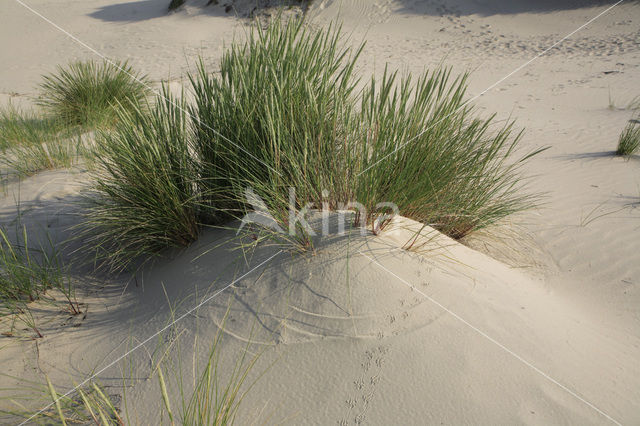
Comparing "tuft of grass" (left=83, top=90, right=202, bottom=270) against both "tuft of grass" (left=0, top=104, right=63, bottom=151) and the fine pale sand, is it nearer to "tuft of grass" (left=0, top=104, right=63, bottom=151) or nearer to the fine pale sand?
the fine pale sand

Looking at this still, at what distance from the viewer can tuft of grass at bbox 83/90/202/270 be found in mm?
1940

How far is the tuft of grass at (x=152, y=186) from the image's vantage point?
194 cm

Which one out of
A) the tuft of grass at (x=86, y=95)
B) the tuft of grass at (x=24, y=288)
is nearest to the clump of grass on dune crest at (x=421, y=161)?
the tuft of grass at (x=24, y=288)

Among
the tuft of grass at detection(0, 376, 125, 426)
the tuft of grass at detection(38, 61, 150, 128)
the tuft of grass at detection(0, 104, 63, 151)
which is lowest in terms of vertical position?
the tuft of grass at detection(0, 376, 125, 426)

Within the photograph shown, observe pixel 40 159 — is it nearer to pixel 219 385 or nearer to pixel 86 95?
pixel 86 95

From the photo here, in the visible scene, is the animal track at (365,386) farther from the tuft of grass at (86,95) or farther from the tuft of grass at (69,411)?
the tuft of grass at (86,95)

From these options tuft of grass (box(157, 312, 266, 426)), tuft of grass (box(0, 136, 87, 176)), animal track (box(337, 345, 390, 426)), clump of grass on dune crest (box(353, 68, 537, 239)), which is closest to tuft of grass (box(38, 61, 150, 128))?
tuft of grass (box(0, 136, 87, 176))

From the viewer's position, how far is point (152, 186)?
198 cm

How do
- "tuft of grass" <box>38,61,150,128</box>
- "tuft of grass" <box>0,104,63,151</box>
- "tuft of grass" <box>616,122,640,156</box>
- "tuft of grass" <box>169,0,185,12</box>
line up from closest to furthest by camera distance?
1. "tuft of grass" <box>616,122,640,156</box>
2. "tuft of grass" <box>0,104,63,151</box>
3. "tuft of grass" <box>38,61,150,128</box>
4. "tuft of grass" <box>169,0,185,12</box>

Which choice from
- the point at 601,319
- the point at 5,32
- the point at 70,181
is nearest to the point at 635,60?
the point at 601,319

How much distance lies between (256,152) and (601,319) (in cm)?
180

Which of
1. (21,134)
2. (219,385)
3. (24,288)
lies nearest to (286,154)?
(219,385)

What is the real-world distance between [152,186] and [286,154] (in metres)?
0.73

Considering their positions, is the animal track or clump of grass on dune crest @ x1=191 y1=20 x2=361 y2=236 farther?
clump of grass on dune crest @ x1=191 y1=20 x2=361 y2=236
